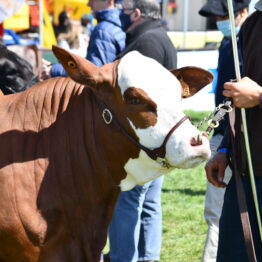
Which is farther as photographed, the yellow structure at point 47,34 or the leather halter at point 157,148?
the yellow structure at point 47,34

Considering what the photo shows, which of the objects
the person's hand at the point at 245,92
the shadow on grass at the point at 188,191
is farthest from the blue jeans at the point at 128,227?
the shadow on grass at the point at 188,191

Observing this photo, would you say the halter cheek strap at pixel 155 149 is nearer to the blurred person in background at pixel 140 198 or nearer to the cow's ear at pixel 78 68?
the cow's ear at pixel 78 68

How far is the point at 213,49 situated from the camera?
14.3 m

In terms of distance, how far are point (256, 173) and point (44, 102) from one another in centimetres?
112

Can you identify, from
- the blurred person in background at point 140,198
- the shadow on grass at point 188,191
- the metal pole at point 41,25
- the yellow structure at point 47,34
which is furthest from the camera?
the yellow structure at point 47,34

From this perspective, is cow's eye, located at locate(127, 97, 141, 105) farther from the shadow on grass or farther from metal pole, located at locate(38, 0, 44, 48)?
metal pole, located at locate(38, 0, 44, 48)

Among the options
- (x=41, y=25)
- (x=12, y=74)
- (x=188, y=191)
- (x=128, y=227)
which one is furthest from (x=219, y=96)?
(x=41, y=25)

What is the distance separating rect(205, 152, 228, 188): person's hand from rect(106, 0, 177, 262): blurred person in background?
5.67ft

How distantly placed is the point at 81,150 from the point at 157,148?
1.34ft

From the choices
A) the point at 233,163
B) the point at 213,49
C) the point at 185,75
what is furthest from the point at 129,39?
the point at 213,49

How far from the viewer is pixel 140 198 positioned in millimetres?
5352

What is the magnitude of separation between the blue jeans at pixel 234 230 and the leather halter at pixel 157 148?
43cm

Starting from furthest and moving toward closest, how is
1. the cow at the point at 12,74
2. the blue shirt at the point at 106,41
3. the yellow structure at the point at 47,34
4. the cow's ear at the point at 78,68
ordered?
1. the yellow structure at the point at 47,34
2. the blue shirt at the point at 106,41
3. the cow at the point at 12,74
4. the cow's ear at the point at 78,68

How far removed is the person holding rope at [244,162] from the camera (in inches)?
123
